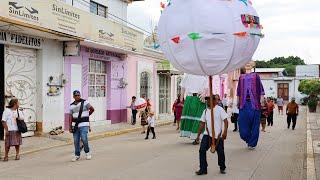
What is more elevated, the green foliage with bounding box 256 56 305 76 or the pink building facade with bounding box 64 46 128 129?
the green foliage with bounding box 256 56 305 76

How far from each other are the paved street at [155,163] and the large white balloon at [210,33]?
2.52m

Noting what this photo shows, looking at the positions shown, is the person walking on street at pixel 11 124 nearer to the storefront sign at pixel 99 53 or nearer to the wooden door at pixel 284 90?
the storefront sign at pixel 99 53

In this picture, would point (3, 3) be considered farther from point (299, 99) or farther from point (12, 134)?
point (299, 99)

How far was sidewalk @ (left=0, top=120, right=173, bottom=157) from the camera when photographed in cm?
1287

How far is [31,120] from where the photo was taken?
50.3 feet

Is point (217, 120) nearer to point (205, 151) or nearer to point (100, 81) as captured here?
point (205, 151)

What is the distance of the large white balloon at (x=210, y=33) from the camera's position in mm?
6766

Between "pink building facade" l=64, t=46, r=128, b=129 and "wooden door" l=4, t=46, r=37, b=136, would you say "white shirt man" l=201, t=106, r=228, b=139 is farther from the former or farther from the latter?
"pink building facade" l=64, t=46, r=128, b=129

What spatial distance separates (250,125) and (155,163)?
12.4 feet

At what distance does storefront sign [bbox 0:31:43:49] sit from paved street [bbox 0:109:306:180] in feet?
11.5

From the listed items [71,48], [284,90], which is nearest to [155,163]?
[71,48]

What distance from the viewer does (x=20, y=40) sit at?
14.4 meters

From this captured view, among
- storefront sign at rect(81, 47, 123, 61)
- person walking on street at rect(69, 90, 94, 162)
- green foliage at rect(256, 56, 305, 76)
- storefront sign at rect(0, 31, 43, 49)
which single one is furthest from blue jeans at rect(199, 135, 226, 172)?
green foliage at rect(256, 56, 305, 76)

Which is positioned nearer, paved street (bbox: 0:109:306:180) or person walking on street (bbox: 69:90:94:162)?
paved street (bbox: 0:109:306:180)
